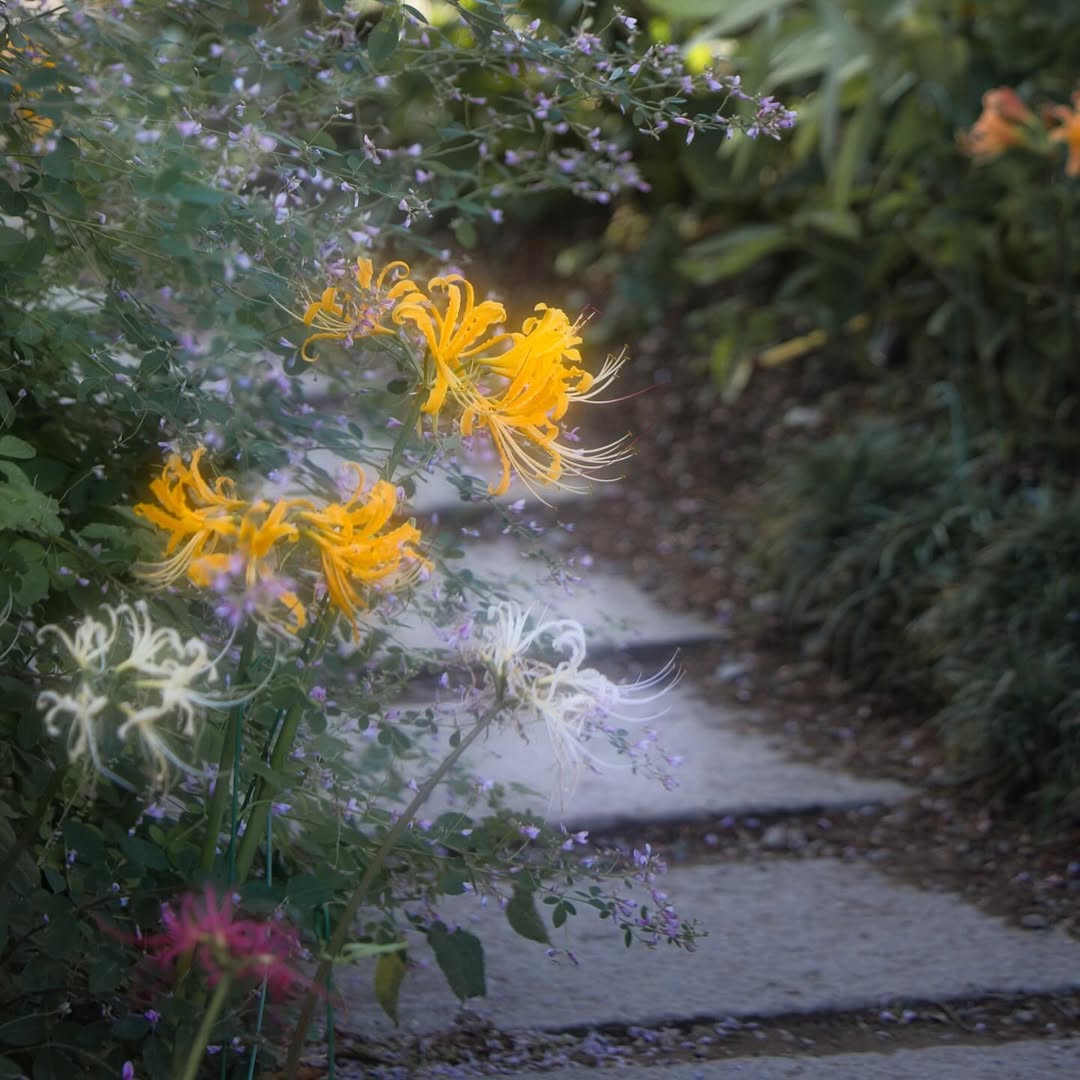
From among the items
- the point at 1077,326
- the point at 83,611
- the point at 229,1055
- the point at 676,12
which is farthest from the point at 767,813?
the point at 676,12

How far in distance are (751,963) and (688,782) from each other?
0.88 m

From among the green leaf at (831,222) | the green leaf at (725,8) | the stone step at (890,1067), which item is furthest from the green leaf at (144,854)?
the green leaf at (831,222)

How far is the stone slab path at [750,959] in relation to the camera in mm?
2271

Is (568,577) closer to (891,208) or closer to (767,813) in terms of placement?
(767,813)

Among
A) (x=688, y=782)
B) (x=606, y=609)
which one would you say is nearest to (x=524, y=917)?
(x=688, y=782)

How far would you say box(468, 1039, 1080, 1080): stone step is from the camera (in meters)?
2.19

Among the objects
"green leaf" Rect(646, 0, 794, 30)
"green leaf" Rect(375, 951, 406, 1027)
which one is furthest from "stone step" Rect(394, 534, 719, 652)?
"green leaf" Rect(375, 951, 406, 1027)

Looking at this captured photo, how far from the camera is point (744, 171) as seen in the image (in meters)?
5.51

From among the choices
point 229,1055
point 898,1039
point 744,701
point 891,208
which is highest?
point 891,208

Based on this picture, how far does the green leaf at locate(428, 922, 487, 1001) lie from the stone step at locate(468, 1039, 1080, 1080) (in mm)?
390

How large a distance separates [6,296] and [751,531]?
10.9 ft

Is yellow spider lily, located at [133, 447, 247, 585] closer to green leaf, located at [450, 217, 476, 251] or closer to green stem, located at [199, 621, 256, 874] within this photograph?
green stem, located at [199, 621, 256, 874]

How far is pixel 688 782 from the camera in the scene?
3.46m

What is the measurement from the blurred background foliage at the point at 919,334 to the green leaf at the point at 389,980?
1.59m
